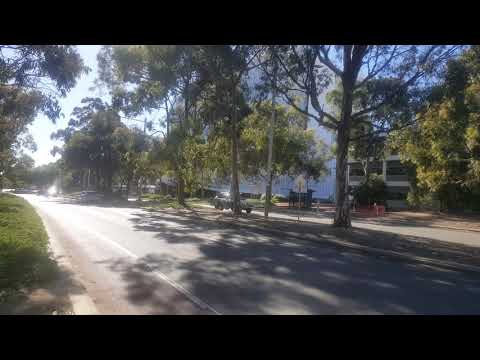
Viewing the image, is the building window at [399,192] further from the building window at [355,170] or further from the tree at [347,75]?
the tree at [347,75]

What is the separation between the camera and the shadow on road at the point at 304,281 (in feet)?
20.9

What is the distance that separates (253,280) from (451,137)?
23.7 m

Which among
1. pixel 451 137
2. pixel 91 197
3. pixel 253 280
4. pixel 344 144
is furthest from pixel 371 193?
pixel 253 280

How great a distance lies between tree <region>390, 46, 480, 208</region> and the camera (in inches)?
619

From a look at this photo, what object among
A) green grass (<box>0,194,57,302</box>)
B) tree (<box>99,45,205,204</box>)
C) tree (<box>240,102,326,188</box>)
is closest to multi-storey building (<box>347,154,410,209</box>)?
tree (<box>240,102,326,188</box>)

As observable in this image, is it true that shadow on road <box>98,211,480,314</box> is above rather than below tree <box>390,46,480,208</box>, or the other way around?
below

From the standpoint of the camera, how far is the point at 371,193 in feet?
137

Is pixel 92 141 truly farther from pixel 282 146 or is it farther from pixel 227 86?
pixel 227 86

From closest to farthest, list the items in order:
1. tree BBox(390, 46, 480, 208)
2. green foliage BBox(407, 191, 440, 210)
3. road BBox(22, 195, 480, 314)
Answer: road BBox(22, 195, 480, 314), tree BBox(390, 46, 480, 208), green foliage BBox(407, 191, 440, 210)

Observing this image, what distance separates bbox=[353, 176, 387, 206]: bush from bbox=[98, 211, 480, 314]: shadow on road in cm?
2918

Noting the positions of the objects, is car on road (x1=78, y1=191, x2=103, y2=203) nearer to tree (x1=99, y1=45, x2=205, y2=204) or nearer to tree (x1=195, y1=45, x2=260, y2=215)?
tree (x1=99, y1=45, x2=205, y2=204)

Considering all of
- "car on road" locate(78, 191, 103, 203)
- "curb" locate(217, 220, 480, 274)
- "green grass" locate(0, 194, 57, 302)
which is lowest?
"curb" locate(217, 220, 480, 274)

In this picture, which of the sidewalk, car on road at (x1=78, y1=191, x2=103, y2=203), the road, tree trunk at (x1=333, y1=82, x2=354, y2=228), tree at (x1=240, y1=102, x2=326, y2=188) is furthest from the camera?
car on road at (x1=78, y1=191, x2=103, y2=203)

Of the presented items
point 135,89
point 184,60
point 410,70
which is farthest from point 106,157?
point 410,70
